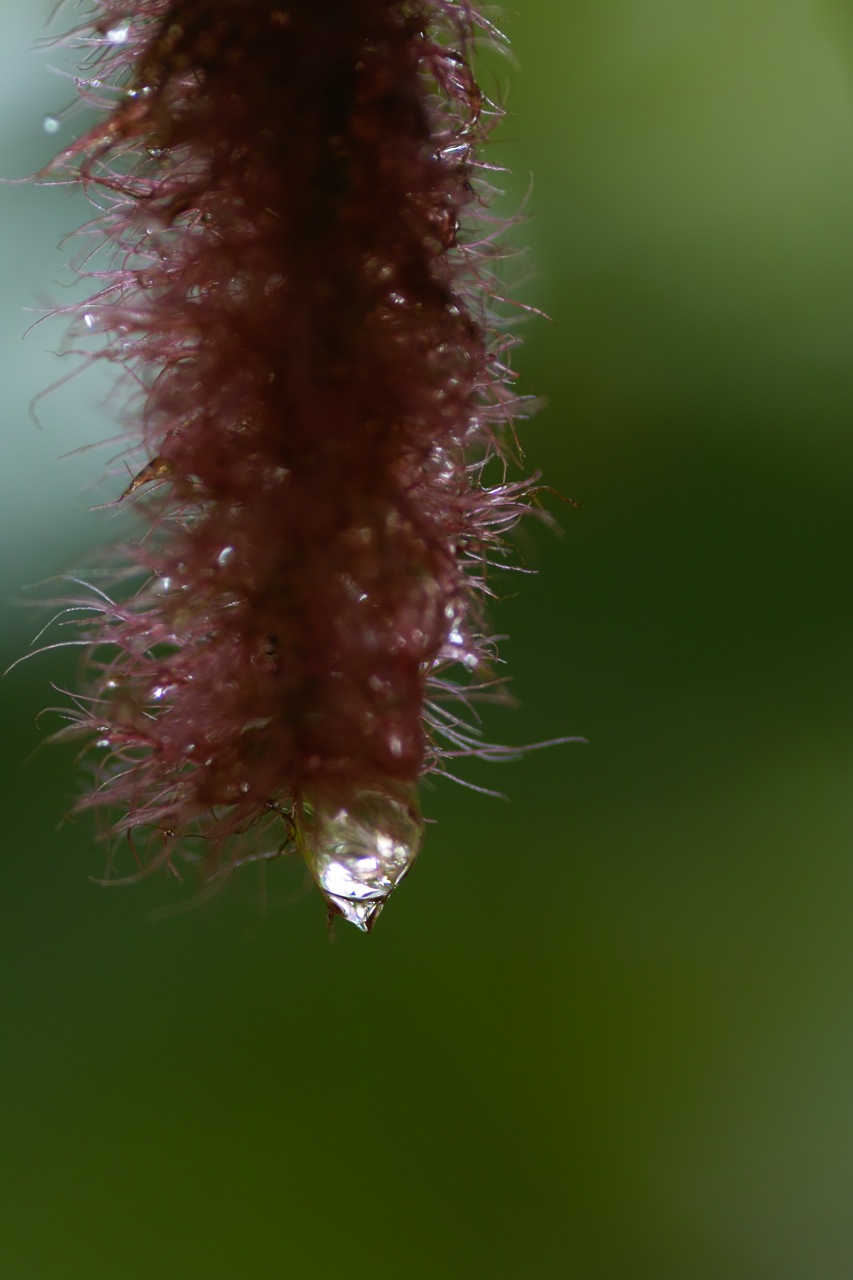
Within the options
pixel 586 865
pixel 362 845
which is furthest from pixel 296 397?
pixel 586 865

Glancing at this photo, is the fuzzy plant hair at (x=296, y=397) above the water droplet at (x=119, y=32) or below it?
below

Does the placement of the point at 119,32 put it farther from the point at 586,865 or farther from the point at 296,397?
the point at 586,865

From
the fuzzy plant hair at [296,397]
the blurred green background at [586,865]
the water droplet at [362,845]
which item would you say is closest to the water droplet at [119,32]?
the fuzzy plant hair at [296,397]

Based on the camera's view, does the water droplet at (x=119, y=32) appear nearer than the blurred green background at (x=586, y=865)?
Yes

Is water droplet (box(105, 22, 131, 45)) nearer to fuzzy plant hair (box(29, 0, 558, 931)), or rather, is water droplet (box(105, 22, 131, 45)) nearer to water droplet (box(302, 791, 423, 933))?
fuzzy plant hair (box(29, 0, 558, 931))

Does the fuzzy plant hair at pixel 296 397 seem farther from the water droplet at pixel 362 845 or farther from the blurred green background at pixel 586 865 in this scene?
the blurred green background at pixel 586 865

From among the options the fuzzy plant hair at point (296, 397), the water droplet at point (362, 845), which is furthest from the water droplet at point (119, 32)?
the water droplet at point (362, 845)

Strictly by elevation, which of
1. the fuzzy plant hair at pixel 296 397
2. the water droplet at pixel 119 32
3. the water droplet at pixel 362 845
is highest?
the water droplet at pixel 119 32
